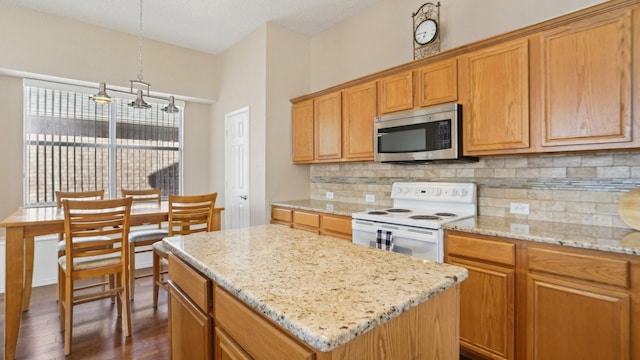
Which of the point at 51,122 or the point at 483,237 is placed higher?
the point at 51,122

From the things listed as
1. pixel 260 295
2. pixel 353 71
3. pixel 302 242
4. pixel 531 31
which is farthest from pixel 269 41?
pixel 260 295

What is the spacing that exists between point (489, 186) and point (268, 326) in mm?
2246

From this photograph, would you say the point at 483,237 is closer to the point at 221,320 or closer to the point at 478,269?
the point at 478,269

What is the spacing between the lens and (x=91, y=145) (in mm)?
4059

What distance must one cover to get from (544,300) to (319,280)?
145 cm

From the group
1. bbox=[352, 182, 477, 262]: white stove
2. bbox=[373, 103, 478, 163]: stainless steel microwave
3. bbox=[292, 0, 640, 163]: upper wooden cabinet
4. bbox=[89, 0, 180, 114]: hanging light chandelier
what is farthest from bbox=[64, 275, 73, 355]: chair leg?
bbox=[292, 0, 640, 163]: upper wooden cabinet


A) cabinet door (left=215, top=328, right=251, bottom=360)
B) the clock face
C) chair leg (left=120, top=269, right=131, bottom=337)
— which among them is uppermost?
the clock face

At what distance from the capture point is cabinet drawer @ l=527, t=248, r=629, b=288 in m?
1.46

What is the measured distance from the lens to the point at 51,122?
3.81 m

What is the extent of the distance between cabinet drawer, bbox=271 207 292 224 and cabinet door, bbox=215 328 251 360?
2.43m

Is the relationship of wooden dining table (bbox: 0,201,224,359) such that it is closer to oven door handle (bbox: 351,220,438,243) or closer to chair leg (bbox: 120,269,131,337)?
chair leg (bbox: 120,269,131,337)

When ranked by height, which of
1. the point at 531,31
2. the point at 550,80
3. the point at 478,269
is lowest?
the point at 478,269

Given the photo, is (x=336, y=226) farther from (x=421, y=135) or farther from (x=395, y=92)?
(x=395, y=92)

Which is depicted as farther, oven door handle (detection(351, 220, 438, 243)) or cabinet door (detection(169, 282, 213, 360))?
oven door handle (detection(351, 220, 438, 243))
